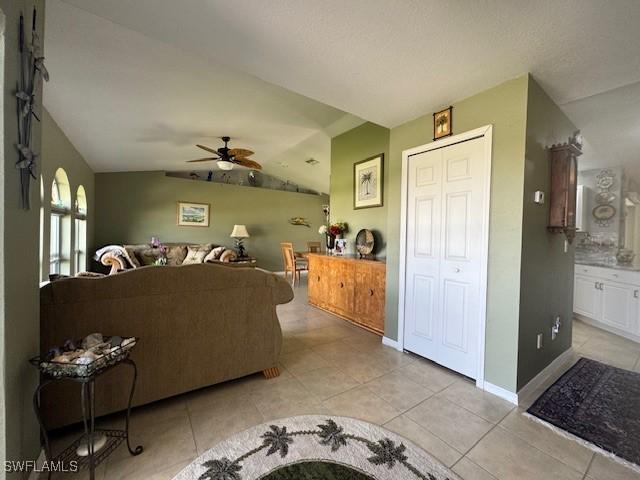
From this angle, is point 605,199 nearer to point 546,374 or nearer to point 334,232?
point 546,374

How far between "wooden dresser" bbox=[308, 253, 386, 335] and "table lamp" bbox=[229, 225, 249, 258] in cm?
336

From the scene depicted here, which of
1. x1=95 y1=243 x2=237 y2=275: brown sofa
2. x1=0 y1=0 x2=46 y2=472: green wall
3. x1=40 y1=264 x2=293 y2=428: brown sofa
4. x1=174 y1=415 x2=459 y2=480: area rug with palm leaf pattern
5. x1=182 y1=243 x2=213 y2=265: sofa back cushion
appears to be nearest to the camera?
x1=0 y1=0 x2=46 y2=472: green wall

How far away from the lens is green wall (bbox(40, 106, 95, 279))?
3.07m

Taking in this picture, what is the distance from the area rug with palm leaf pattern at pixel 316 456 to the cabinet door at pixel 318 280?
2530 mm

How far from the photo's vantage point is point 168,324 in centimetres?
175

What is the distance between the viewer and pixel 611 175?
149 inches

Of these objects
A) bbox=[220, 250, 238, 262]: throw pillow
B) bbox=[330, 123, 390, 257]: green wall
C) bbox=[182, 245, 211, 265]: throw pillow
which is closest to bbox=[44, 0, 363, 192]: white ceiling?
bbox=[330, 123, 390, 257]: green wall

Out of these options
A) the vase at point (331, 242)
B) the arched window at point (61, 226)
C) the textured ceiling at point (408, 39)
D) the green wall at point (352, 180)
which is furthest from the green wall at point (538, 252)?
the arched window at point (61, 226)

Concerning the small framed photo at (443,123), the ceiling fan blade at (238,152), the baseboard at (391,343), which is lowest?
the baseboard at (391,343)

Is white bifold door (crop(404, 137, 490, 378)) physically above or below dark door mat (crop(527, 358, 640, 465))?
above

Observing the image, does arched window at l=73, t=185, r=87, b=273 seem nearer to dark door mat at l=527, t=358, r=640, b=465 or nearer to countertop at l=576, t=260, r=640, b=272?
dark door mat at l=527, t=358, r=640, b=465

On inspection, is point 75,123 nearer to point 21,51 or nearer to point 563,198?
point 21,51

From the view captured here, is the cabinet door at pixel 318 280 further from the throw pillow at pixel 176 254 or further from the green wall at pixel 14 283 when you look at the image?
the throw pillow at pixel 176 254

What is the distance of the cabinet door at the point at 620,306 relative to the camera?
3.12m
